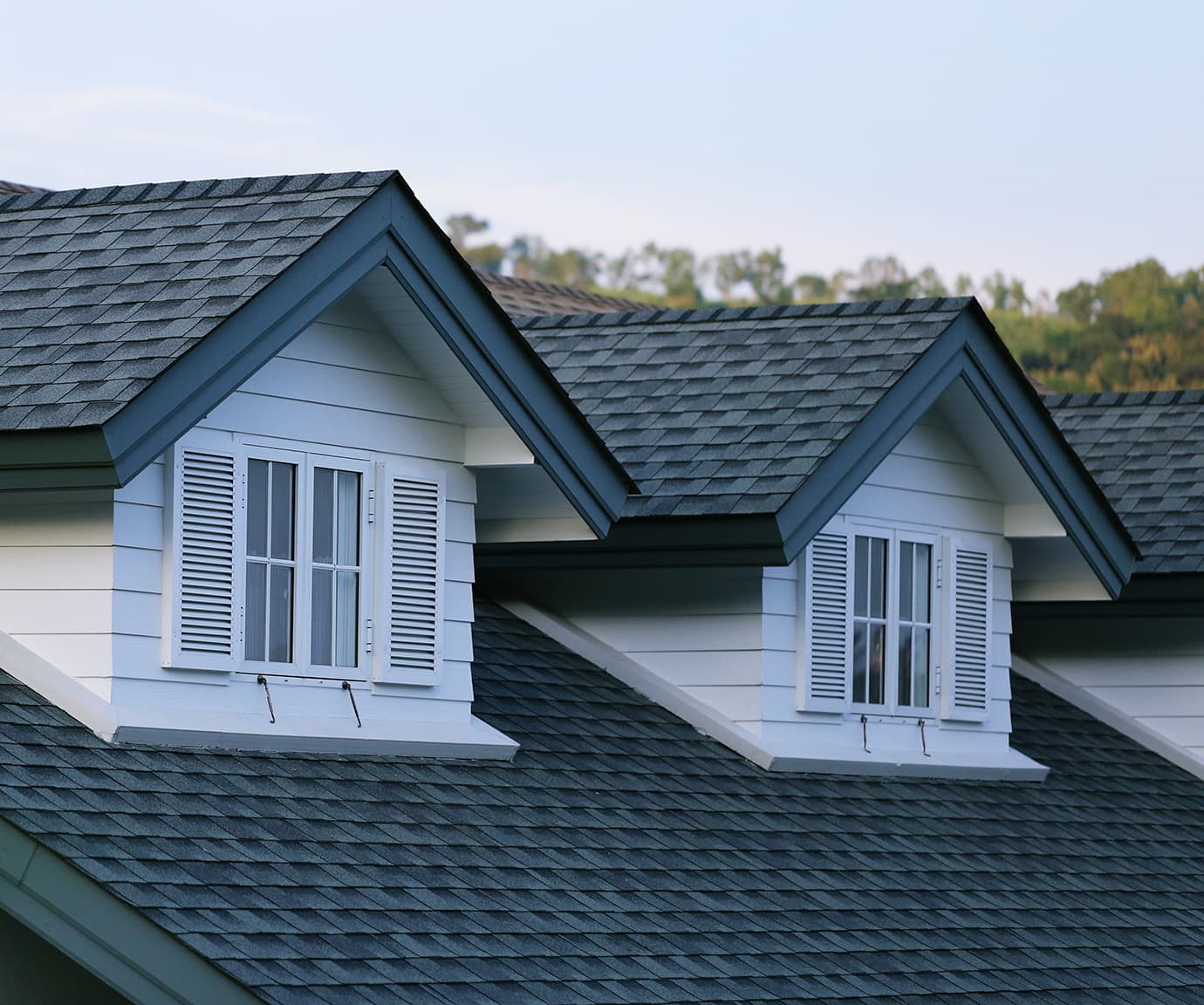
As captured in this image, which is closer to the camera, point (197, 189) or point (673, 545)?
point (197, 189)

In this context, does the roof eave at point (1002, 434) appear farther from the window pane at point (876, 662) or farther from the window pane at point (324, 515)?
the window pane at point (324, 515)

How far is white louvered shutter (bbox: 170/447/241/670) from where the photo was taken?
29.5ft

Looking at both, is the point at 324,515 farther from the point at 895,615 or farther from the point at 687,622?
the point at 895,615

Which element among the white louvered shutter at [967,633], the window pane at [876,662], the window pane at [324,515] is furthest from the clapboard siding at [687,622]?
the window pane at [324,515]

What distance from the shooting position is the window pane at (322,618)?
970 cm

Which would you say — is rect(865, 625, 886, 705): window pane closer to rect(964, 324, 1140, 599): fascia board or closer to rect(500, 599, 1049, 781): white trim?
rect(500, 599, 1049, 781): white trim

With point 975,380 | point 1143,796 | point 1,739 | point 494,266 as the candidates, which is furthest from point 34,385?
point 494,266

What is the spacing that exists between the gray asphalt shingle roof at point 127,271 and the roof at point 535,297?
24.6 feet

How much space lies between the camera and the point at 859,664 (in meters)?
12.6

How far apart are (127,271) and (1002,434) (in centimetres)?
554

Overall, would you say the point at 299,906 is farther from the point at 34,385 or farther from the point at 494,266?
the point at 494,266

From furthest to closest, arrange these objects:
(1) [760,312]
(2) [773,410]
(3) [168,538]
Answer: (1) [760,312] → (2) [773,410] → (3) [168,538]

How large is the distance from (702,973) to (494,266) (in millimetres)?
84523

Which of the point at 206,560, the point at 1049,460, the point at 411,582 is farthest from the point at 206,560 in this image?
the point at 1049,460
